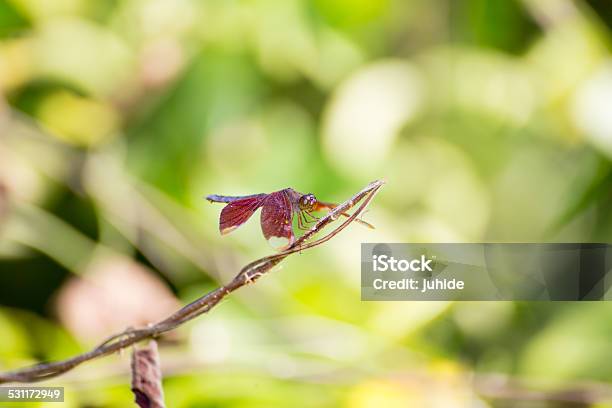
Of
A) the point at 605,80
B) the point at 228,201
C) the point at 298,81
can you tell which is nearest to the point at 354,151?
the point at 298,81

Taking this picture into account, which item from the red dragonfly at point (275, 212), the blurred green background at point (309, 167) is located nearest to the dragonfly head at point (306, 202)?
the red dragonfly at point (275, 212)

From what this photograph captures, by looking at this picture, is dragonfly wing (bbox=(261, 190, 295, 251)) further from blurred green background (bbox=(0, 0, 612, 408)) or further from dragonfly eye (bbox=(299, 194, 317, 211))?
blurred green background (bbox=(0, 0, 612, 408))

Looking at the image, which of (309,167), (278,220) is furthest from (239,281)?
(309,167)

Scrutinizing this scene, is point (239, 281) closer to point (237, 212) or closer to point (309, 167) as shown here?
point (237, 212)

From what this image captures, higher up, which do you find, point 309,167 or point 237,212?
point 309,167

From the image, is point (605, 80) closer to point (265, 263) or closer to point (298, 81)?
point (298, 81)

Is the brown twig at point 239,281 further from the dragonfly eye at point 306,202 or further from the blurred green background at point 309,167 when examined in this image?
the blurred green background at point 309,167
